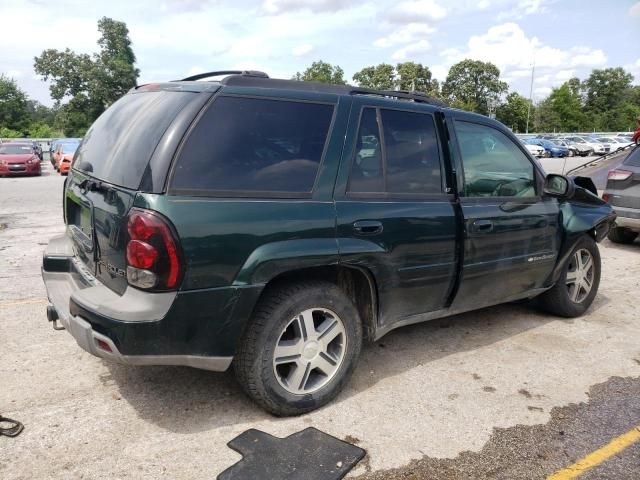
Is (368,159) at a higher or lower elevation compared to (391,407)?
higher

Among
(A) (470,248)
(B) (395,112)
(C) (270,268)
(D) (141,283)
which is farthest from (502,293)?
(D) (141,283)

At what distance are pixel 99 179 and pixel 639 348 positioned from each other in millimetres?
4259

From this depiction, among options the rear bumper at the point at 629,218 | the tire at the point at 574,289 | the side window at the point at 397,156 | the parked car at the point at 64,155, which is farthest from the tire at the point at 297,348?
the parked car at the point at 64,155

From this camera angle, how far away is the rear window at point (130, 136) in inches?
112

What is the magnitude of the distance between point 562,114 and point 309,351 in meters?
91.3

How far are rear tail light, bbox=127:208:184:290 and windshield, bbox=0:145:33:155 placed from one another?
22.4 metres

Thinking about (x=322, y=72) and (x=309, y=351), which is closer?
(x=309, y=351)

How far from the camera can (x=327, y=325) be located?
3.22m

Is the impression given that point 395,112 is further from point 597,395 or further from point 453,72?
point 453,72

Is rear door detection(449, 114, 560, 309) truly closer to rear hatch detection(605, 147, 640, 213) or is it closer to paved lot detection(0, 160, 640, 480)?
paved lot detection(0, 160, 640, 480)

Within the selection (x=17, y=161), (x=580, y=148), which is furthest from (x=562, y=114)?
(x=17, y=161)

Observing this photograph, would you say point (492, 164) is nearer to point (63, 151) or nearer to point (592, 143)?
point (63, 151)

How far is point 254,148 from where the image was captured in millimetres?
2926

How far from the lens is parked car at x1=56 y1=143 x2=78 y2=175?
21.8 m
